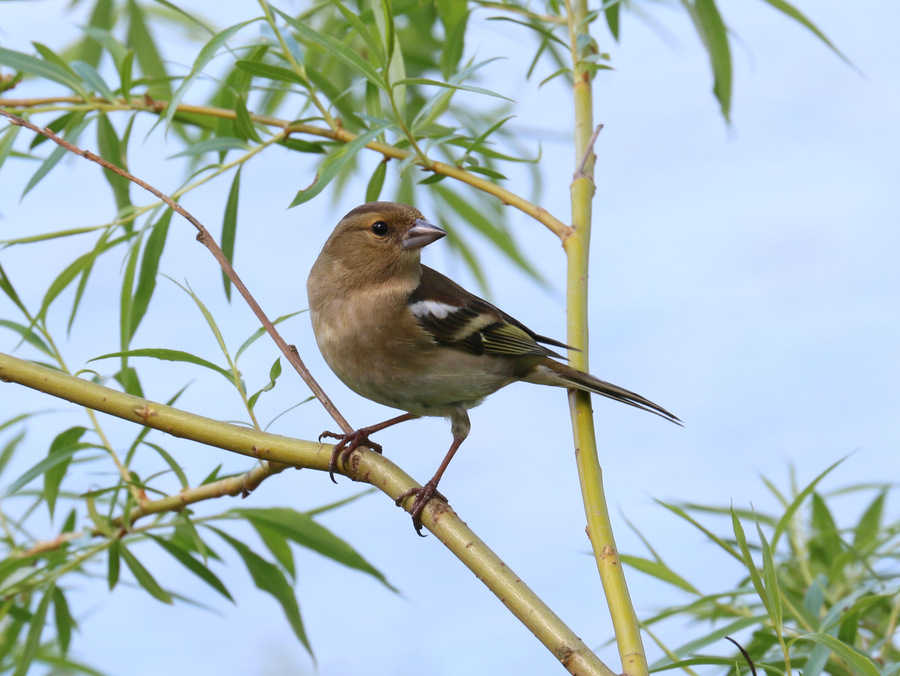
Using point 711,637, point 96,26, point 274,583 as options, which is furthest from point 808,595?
point 96,26

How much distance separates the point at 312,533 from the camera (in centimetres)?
188

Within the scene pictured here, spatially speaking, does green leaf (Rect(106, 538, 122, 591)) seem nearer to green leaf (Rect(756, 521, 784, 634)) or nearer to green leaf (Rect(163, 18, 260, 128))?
green leaf (Rect(163, 18, 260, 128))

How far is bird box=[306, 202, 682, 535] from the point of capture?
211 cm

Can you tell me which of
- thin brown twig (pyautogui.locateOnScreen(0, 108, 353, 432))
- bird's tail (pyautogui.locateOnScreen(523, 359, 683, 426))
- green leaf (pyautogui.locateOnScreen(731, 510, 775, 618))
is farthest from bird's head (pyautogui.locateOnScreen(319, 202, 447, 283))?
green leaf (pyautogui.locateOnScreen(731, 510, 775, 618))

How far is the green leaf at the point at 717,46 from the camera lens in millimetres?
2141

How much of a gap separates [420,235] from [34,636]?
123 centimetres

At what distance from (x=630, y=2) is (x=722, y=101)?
1.42ft

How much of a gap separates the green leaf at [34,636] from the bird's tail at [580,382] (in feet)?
3.52

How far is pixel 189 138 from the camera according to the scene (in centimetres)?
294

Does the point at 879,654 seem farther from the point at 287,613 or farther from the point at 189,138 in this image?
the point at 189,138

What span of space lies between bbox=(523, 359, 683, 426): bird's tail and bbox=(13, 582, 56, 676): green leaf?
1.07 metres

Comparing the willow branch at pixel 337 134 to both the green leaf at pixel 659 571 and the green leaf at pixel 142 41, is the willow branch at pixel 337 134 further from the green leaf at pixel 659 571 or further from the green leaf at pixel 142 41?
the green leaf at pixel 142 41

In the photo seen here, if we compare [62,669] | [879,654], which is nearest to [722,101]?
[879,654]

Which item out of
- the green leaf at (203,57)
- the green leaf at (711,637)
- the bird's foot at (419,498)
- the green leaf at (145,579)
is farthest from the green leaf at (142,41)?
the green leaf at (711,637)
